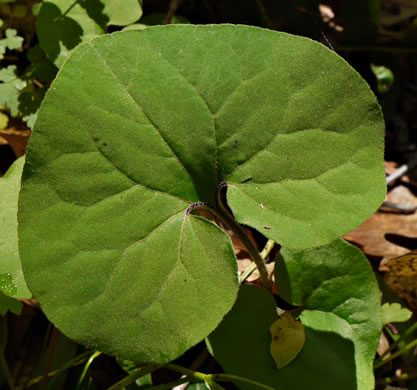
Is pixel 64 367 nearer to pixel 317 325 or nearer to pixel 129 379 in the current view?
pixel 129 379

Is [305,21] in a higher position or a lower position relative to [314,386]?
higher

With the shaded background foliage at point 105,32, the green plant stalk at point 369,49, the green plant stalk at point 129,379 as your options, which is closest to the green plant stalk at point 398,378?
the shaded background foliage at point 105,32

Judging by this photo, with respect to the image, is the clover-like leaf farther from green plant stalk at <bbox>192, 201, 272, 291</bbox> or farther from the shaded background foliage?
green plant stalk at <bbox>192, 201, 272, 291</bbox>

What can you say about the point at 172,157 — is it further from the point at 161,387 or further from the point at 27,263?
the point at 161,387

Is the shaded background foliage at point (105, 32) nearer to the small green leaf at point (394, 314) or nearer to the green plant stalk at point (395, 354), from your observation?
the green plant stalk at point (395, 354)

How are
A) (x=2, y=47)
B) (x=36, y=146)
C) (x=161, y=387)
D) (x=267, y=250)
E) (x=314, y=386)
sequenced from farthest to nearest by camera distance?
(x=2, y=47) → (x=267, y=250) → (x=161, y=387) → (x=314, y=386) → (x=36, y=146)

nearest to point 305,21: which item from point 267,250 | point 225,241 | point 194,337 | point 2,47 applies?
point 267,250
